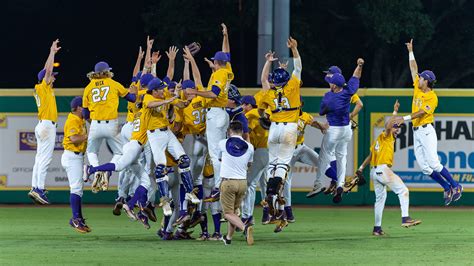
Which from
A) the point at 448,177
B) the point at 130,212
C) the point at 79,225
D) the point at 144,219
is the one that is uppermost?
the point at 448,177

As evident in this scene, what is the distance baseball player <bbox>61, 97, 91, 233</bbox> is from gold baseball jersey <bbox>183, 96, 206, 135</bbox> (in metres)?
1.57

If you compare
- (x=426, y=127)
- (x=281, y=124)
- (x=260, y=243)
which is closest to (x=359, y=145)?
(x=426, y=127)

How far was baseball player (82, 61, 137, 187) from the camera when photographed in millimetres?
22219

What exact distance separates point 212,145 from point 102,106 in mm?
2162

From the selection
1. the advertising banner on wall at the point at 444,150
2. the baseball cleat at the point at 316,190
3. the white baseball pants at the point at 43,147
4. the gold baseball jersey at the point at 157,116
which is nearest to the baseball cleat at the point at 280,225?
the baseball cleat at the point at 316,190

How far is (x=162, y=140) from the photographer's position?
68.3 feet

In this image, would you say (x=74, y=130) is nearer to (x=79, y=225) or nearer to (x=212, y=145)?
(x=79, y=225)

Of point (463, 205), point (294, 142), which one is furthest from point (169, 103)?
point (463, 205)

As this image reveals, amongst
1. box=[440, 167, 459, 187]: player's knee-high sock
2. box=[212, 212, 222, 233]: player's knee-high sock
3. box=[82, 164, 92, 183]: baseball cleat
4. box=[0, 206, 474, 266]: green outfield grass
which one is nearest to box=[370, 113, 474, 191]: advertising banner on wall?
box=[0, 206, 474, 266]: green outfield grass

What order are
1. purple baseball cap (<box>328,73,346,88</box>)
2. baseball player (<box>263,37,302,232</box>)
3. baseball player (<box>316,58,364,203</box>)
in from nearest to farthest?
baseball player (<box>263,37,302,232</box>) < purple baseball cap (<box>328,73,346,88</box>) < baseball player (<box>316,58,364,203</box>)

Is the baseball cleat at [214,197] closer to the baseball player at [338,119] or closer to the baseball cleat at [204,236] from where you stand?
the baseball cleat at [204,236]

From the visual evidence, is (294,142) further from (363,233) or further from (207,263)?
(207,263)

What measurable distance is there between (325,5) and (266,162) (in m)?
16.7

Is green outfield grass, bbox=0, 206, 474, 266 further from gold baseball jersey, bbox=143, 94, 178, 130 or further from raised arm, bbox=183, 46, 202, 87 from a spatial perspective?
raised arm, bbox=183, 46, 202, 87
